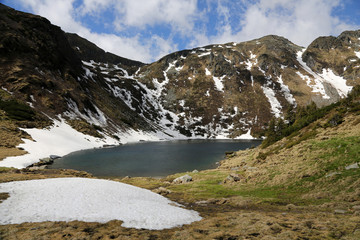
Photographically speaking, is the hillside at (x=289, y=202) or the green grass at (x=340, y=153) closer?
the hillside at (x=289, y=202)

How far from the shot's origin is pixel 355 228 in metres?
9.37

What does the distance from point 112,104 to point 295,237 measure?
6199 inches

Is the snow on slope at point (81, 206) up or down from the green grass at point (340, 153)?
down

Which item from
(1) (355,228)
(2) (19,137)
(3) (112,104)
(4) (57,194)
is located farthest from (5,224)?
(3) (112,104)

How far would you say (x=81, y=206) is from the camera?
44.7 feet

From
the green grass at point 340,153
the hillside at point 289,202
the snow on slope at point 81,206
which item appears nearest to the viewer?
the hillside at point 289,202

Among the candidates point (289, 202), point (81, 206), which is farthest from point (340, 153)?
point (81, 206)

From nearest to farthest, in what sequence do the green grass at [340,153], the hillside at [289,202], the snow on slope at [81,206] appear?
the hillside at [289,202], the snow on slope at [81,206], the green grass at [340,153]

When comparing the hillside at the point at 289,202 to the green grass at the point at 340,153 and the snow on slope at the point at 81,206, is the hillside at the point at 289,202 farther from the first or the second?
the snow on slope at the point at 81,206

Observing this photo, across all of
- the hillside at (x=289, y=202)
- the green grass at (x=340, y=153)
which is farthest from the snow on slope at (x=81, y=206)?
the green grass at (x=340, y=153)

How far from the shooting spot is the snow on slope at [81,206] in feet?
39.4

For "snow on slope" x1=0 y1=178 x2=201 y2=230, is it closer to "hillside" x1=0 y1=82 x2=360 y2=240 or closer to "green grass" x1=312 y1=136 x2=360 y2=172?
"hillside" x1=0 y1=82 x2=360 y2=240

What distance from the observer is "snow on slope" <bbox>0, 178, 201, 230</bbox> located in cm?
1201

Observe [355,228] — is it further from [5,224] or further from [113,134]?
[113,134]
